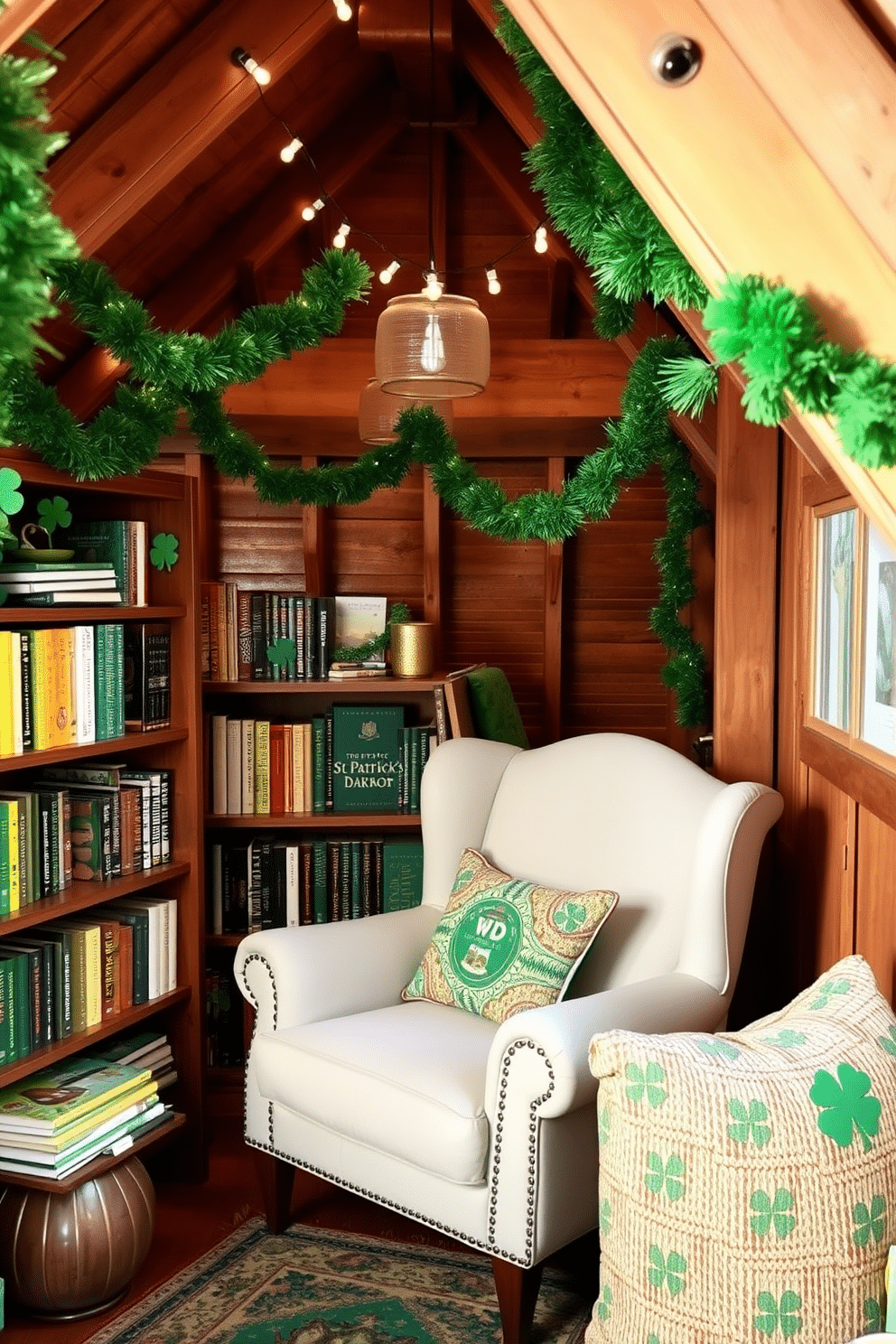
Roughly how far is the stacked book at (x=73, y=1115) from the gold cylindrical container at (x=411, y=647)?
1304 millimetres

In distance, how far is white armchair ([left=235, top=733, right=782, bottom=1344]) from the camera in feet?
6.68

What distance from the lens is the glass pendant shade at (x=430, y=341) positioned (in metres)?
2.55

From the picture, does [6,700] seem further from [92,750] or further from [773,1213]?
[773,1213]

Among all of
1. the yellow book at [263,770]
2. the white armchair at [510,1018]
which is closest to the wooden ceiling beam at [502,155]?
the yellow book at [263,770]

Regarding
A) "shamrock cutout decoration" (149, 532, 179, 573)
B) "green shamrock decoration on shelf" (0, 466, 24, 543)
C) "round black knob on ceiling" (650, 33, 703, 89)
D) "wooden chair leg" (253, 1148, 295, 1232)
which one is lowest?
"wooden chair leg" (253, 1148, 295, 1232)

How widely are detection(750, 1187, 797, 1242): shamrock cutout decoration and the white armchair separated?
0.52 meters

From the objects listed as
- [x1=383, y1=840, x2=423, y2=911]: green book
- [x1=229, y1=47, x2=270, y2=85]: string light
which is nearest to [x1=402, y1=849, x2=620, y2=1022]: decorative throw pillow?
[x1=383, y1=840, x2=423, y2=911]: green book

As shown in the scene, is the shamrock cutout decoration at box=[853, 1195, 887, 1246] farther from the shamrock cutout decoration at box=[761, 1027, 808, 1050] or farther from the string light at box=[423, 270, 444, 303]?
the string light at box=[423, 270, 444, 303]

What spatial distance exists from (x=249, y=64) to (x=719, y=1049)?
2421mm

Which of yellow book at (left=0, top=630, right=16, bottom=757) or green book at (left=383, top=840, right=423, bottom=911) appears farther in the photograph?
green book at (left=383, top=840, right=423, bottom=911)

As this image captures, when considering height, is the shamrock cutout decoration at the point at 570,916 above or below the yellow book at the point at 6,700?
below

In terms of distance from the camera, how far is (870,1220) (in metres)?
1.45

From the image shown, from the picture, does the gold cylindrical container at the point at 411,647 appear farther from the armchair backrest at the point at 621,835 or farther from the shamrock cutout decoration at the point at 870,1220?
the shamrock cutout decoration at the point at 870,1220

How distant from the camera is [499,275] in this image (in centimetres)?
443
